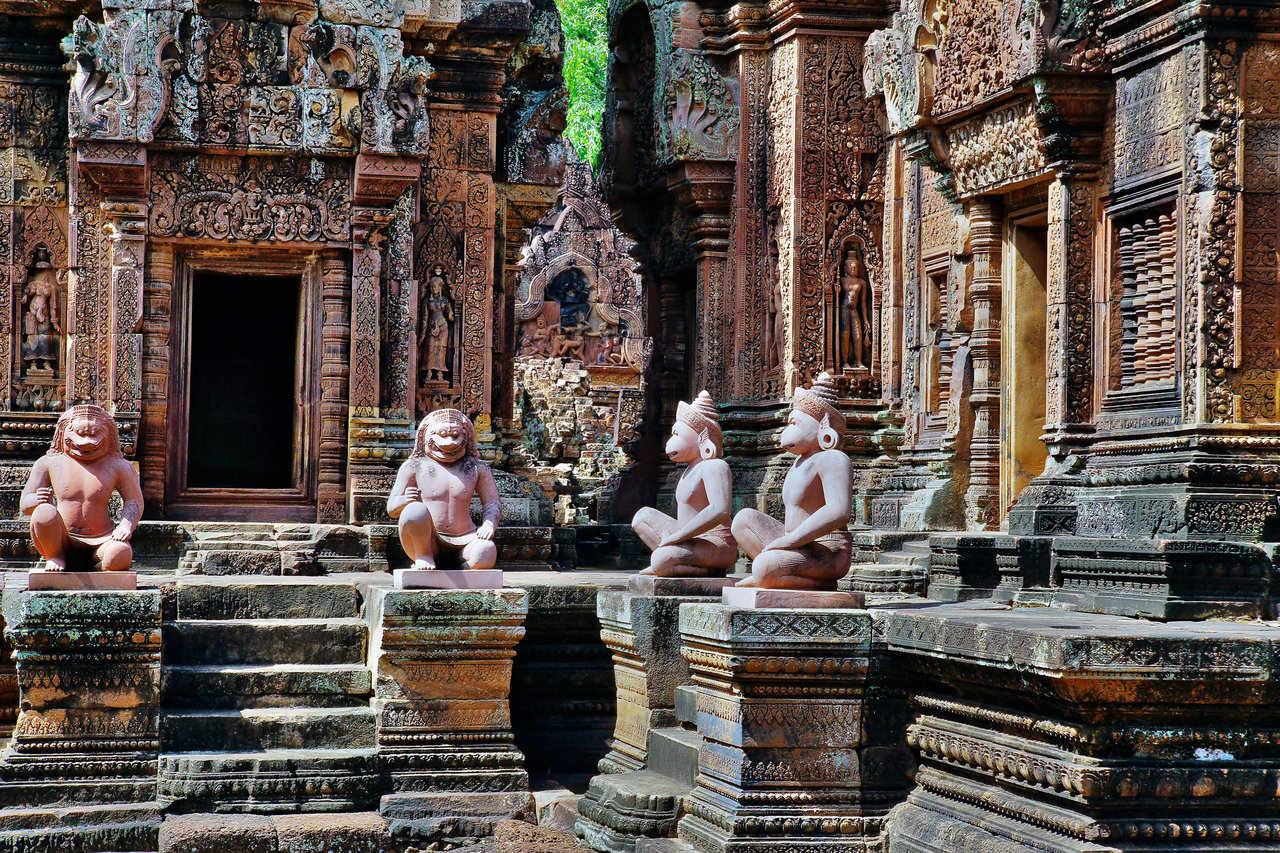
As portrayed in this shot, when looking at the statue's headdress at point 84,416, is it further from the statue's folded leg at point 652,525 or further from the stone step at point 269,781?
the statue's folded leg at point 652,525

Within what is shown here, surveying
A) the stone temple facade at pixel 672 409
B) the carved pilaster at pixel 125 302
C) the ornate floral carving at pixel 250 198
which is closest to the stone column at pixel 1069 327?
the stone temple facade at pixel 672 409

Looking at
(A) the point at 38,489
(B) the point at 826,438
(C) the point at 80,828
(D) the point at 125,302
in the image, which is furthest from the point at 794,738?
(D) the point at 125,302

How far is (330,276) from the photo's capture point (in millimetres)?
11766

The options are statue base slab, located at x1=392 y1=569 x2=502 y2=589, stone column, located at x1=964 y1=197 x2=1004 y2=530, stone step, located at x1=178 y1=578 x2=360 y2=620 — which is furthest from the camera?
stone column, located at x1=964 y1=197 x2=1004 y2=530

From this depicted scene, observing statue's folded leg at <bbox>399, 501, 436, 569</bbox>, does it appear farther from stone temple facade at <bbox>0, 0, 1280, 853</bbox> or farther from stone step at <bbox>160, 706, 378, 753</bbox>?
stone step at <bbox>160, 706, 378, 753</bbox>

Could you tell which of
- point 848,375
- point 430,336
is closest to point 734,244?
point 848,375

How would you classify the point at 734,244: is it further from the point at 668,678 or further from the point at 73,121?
the point at 668,678

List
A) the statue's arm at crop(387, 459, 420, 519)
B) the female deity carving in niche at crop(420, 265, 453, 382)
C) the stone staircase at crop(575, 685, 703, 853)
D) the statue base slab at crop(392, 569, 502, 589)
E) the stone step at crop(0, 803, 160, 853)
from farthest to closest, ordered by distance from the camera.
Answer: the female deity carving in niche at crop(420, 265, 453, 382) → the statue's arm at crop(387, 459, 420, 519) → the statue base slab at crop(392, 569, 502, 589) → the stone step at crop(0, 803, 160, 853) → the stone staircase at crop(575, 685, 703, 853)

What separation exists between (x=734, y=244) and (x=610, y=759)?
24.1 ft

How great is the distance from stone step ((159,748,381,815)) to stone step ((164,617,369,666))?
80 centimetres

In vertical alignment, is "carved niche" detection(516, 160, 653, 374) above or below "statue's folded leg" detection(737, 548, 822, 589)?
above

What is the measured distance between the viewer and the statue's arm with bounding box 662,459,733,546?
25.0 feet

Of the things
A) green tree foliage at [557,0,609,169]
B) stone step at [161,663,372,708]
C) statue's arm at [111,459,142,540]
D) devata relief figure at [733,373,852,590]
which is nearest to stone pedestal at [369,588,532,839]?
stone step at [161,663,372,708]

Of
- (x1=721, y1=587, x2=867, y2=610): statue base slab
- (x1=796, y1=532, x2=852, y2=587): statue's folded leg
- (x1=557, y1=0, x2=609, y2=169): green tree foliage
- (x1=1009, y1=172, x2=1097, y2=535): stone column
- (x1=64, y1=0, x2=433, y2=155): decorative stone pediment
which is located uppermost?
(x1=557, y1=0, x2=609, y2=169): green tree foliage
